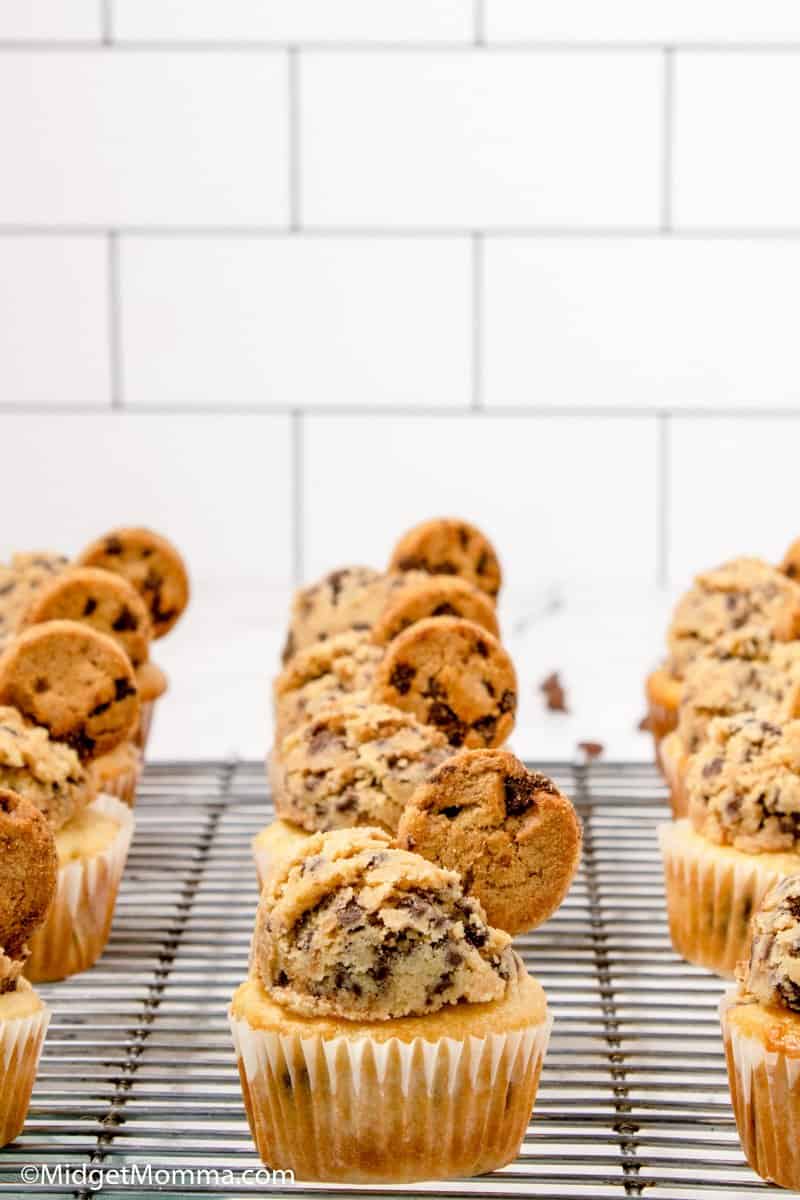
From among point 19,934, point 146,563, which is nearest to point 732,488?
point 146,563

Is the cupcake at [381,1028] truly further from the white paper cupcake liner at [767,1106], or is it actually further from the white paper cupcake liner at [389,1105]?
the white paper cupcake liner at [767,1106]

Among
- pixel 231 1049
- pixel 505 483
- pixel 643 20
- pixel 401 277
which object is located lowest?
pixel 231 1049

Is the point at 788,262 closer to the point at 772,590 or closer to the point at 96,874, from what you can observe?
the point at 772,590

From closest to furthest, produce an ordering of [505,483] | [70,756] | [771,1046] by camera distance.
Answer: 1. [771,1046]
2. [70,756]
3. [505,483]

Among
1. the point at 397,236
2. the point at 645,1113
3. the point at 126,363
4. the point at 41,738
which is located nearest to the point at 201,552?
the point at 126,363

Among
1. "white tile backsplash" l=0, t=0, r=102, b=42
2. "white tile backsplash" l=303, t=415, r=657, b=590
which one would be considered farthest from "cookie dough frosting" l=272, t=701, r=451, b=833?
"white tile backsplash" l=0, t=0, r=102, b=42

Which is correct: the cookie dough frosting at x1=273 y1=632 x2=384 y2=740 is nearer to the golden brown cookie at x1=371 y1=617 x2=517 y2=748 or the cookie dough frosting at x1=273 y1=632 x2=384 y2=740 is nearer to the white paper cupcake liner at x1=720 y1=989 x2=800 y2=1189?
the golden brown cookie at x1=371 y1=617 x2=517 y2=748

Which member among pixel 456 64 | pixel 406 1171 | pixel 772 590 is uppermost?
Answer: pixel 456 64

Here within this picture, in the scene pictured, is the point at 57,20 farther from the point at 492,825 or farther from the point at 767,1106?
the point at 767,1106
